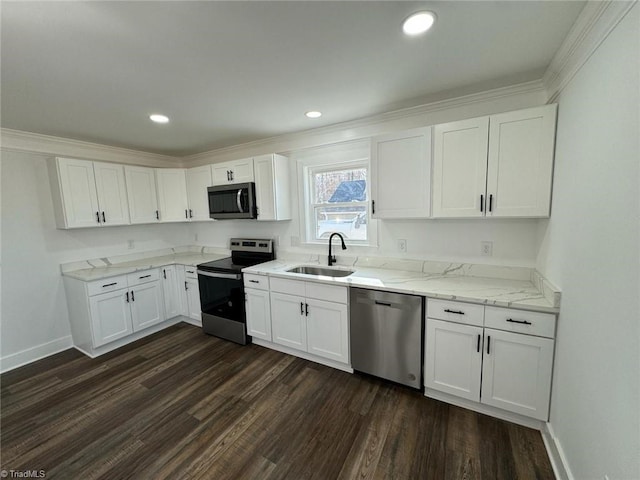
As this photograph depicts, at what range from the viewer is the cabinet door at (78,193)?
2871 millimetres

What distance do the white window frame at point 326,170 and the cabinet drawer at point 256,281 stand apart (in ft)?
Answer: 2.46

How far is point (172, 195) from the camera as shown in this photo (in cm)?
383

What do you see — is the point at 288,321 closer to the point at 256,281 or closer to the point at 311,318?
the point at 311,318

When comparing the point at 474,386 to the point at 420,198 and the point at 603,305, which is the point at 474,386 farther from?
the point at 420,198

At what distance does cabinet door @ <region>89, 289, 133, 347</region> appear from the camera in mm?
2880

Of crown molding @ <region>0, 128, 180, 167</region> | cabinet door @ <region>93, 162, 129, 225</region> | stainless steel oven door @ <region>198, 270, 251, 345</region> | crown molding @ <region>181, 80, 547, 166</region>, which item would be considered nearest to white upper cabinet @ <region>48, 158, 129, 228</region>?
cabinet door @ <region>93, 162, 129, 225</region>

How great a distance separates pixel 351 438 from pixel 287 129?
9.73 ft

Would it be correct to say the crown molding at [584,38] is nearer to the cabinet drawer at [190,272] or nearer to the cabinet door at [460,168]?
the cabinet door at [460,168]

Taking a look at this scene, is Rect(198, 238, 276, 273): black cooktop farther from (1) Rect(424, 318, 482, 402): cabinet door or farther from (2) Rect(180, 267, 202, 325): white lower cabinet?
(1) Rect(424, 318, 482, 402): cabinet door

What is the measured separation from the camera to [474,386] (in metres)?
1.89

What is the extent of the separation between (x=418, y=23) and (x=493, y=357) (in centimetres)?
212

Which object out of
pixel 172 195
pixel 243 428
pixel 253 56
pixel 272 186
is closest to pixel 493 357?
pixel 243 428

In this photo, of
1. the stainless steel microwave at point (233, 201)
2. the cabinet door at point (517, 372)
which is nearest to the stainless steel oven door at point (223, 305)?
the stainless steel microwave at point (233, 201)

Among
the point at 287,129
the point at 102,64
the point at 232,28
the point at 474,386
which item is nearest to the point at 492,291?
the point at 474,386
